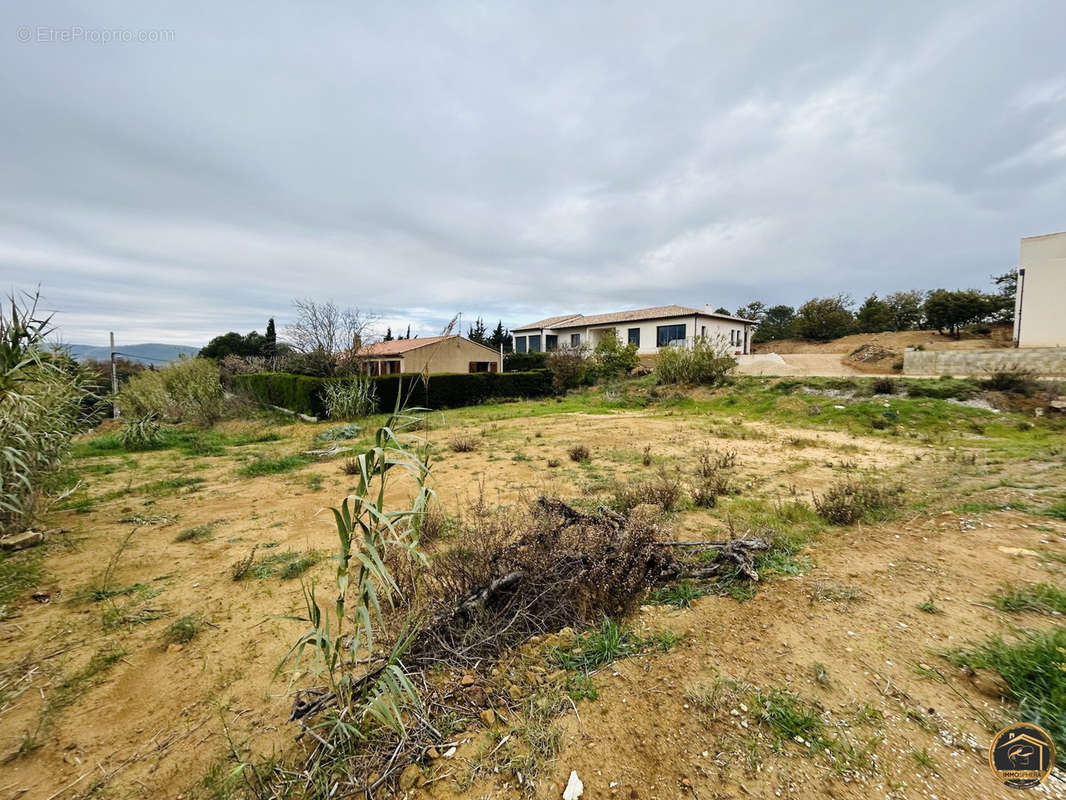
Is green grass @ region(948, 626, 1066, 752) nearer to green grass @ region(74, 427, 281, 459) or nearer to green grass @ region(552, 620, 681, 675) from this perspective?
green grass @ region(552, 620, 681, 675)

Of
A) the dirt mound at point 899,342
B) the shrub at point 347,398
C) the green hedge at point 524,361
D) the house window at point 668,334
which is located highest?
the house window at point 668,334

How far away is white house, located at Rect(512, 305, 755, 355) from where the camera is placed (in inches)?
1110

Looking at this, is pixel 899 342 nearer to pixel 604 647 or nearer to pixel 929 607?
pixel 929 607

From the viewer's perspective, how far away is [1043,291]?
60.7ft

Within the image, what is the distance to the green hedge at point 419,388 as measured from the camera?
13227mm

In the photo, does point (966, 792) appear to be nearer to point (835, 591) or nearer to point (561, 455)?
point (835, 591)

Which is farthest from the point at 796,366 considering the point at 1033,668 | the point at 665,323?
the point at 1033,668

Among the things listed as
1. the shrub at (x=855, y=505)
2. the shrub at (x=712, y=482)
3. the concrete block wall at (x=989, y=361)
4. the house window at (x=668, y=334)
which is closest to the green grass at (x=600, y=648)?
the shrub at (x=712, y=482)

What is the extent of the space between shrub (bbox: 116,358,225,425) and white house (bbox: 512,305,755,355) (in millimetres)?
19766

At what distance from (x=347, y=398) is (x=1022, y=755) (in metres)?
13.5

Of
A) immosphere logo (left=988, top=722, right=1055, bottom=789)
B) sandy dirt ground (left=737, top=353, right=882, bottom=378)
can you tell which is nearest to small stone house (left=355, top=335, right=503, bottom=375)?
sandy dirt ground (left=737, top=353, right=882, bottom=378)

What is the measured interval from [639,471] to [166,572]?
547 centimetres

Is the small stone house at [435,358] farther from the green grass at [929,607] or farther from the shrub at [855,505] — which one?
the green grass at [929,607]

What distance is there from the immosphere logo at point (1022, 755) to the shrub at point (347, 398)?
13.3m
